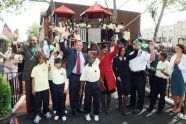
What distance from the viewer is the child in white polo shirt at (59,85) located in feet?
25.3

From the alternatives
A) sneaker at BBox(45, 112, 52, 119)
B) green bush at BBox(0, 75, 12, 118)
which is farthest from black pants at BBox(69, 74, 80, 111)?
green bush at BBox(0, 75, 12, 118)

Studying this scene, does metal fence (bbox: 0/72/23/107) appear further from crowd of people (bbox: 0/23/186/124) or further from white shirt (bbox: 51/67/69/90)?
white shirt (bbox: 51/67/69/90)

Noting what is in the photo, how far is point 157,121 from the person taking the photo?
803cm

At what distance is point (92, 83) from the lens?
7.87 metres

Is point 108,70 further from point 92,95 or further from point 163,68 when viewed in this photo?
point 163,68

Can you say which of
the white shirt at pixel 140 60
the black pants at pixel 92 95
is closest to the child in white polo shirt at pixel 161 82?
the white shirt at pixel 140 60

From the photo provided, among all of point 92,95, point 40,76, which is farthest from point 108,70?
point 40,76

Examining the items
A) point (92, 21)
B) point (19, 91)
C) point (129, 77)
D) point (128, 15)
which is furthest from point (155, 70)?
point (128, 15)

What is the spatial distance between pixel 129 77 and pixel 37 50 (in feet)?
8.67

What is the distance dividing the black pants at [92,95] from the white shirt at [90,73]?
0.13m

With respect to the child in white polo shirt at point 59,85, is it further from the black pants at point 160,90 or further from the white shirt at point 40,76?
the black pants at point 160,90

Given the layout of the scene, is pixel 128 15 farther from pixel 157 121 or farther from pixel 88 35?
pixel 157 121

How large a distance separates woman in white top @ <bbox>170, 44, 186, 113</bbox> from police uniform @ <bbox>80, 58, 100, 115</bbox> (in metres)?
2.23

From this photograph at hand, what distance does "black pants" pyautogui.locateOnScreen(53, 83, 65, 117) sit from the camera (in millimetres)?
7742
